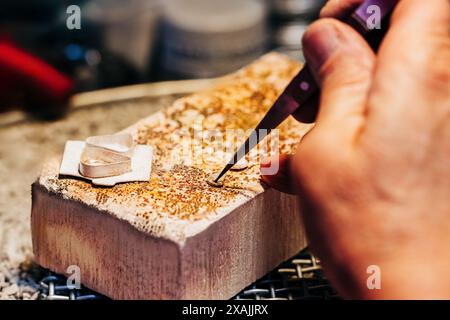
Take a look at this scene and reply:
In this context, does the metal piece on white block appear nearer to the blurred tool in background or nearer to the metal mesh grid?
the metal mesh grid

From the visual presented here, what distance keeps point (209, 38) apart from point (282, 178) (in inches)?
39.7

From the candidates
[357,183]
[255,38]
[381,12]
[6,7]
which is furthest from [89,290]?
[6,7]

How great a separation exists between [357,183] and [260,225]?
0.33 m

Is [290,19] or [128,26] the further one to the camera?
[290,19]

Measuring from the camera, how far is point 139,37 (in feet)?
7.58

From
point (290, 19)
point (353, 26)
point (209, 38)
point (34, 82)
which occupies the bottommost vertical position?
point (353, 26)

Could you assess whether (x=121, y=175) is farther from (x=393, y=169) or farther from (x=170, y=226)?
(x=393, y=169)

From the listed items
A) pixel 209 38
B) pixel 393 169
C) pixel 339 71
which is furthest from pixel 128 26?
pixel 393 169

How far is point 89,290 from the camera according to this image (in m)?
1.26

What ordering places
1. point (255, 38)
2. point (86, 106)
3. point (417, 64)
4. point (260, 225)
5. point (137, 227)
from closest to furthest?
point (417, 64)
point (137, 227)
point (260, 225)
point (86, 106)
point (255, 38)

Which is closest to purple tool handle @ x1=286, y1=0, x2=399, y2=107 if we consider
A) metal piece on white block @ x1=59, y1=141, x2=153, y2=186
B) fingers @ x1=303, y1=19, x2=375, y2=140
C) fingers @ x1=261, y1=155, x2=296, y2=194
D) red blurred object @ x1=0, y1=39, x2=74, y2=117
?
fingers @ x1=303, y1=19, x2=375, y2=140

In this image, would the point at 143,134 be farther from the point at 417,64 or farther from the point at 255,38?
the point at 255,38

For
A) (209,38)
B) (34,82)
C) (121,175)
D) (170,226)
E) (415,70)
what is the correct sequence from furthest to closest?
(209,38)
(34,82)
(121,175)
(170,226)
(415,70)

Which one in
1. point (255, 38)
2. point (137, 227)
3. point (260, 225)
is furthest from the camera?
point (255, 38)
